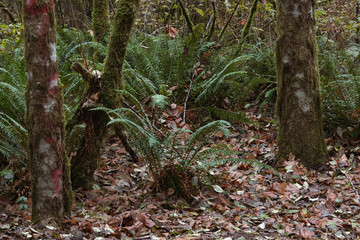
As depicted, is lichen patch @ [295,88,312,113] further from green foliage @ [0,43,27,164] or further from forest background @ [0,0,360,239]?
green foliage @ [0,43,27,164]

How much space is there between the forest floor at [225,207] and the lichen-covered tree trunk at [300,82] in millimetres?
190

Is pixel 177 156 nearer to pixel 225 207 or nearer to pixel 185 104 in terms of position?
pixel 225 207

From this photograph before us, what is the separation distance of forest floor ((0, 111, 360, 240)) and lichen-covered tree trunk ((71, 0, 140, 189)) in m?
0.21

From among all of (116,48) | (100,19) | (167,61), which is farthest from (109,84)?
(167,61)

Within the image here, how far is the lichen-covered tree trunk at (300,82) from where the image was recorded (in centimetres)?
404

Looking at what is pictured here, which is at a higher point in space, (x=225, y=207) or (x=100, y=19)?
(x=100, y=19)

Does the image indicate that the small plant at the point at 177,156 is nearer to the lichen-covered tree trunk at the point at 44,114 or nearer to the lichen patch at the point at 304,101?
the lichen-covered tree trunk at the point at 44,114

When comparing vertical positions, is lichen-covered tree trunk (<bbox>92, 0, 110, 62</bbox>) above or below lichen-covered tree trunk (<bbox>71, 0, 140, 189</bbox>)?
above

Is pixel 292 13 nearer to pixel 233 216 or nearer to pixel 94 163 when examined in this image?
pixel 233 216

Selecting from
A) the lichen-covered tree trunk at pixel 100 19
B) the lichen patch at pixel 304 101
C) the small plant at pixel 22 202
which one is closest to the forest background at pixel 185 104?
the small plant at pixel 22 202

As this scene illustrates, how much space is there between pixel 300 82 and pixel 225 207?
1.65 meters

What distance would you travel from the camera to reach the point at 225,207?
134 inches

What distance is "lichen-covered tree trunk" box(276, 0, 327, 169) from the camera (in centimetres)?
404

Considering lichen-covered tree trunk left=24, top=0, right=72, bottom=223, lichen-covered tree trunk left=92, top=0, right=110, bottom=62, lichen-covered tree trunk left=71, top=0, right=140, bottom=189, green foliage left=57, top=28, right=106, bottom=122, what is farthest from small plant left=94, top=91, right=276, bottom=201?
lichen-covered tree trunk left=92, top=0, right=110, bottom=62
